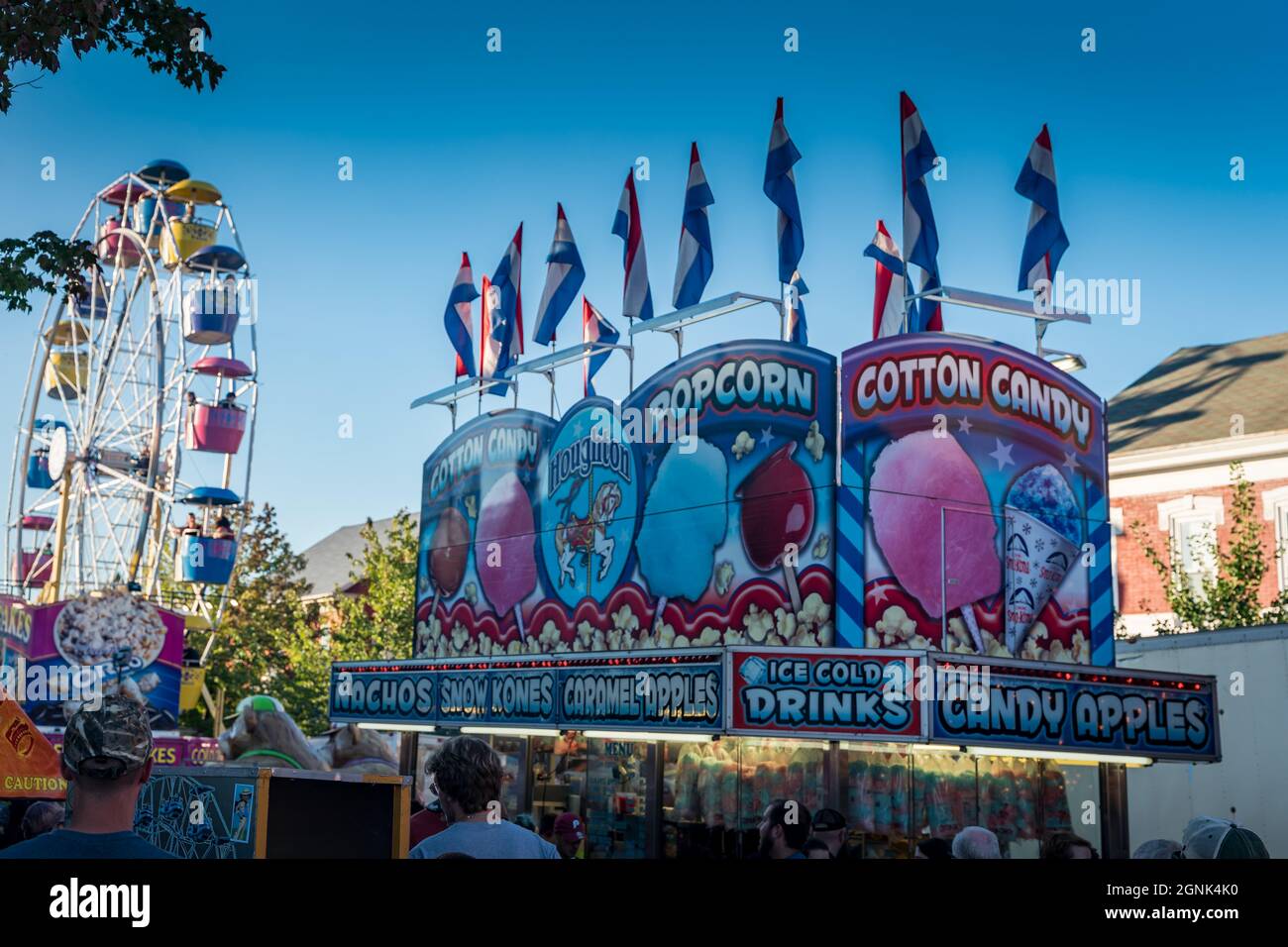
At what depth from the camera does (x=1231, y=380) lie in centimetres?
3956

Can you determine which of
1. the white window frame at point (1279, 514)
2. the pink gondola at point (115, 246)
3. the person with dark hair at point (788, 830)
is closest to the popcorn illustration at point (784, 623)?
the person with dark hair at point (788, 830)

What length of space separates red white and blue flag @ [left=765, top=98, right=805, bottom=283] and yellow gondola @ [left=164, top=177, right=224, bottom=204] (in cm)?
3566

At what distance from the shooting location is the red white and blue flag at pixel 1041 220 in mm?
20953

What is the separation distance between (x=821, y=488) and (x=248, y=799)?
10.5m

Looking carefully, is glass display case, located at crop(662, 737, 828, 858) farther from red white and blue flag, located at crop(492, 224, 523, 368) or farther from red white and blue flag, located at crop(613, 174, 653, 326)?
red white and blue flag, located at crop(492, 224, 523, 368)

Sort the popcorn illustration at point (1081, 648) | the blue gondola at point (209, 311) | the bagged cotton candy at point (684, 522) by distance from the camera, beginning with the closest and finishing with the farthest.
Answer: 1. the bagged cotton candy at point (684, 522)
2. the popcorn illustration at point (1081, 648)
3. the blue gondola at point (209, 311)

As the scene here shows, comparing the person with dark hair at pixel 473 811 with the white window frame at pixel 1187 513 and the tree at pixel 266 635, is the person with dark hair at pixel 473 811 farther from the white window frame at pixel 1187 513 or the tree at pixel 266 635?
the tree at pixel 266 635

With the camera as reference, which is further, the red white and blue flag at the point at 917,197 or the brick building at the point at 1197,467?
the brick building at the point at 1197,467

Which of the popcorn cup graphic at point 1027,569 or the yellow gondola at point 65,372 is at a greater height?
the yellow gondola at point 65,372

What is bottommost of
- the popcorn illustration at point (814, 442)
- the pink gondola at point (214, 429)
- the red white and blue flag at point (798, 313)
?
the popcorn illustration at point (814, 442)

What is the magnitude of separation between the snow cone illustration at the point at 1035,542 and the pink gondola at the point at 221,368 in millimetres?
39708

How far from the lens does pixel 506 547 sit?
966 inches
